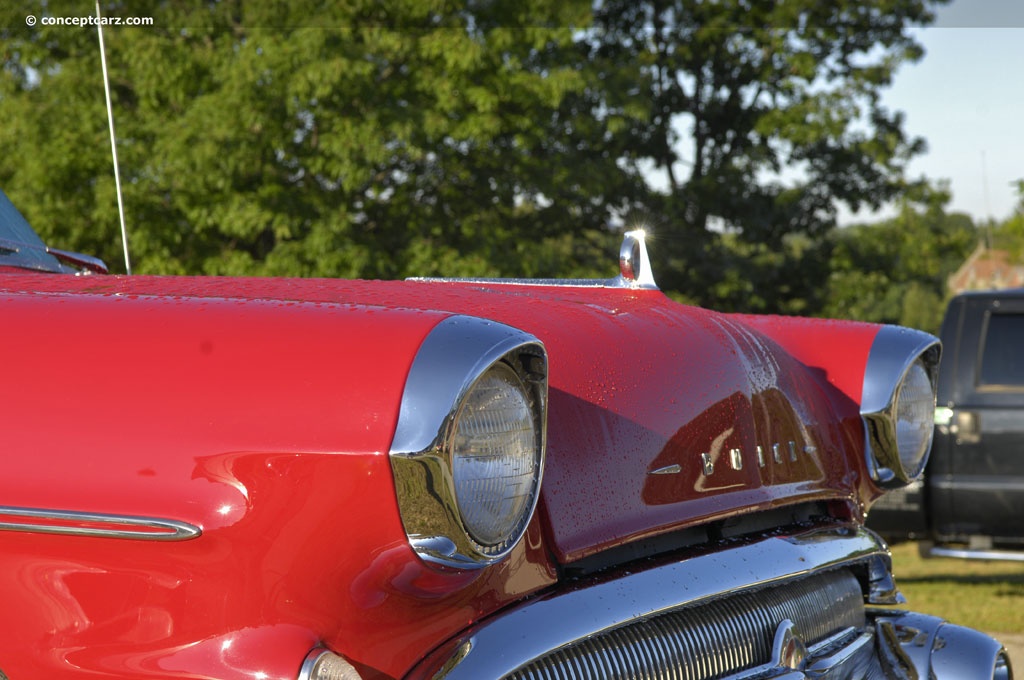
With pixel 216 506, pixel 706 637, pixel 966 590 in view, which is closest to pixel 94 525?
pixel 216 506

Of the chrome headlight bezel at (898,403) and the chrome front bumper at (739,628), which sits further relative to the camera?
the chrome headlight bezel at (898,403)

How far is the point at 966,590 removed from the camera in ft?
22.4

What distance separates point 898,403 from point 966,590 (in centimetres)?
501

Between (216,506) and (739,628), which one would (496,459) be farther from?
(739,628)

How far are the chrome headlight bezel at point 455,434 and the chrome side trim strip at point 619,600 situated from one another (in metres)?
0.13

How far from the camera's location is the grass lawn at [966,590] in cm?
592

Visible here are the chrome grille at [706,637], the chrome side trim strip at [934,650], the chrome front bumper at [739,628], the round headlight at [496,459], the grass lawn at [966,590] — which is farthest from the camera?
the grass lawn at [966,590]

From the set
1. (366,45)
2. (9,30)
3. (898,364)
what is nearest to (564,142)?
(366,45)

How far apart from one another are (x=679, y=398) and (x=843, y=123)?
17894 millimetres

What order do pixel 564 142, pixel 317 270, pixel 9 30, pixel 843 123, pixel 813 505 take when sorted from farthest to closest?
pixel 843 123
pixel 564 142
pixel 9 30
pixel 317 270
pixel 813 505

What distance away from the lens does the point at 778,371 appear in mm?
2172

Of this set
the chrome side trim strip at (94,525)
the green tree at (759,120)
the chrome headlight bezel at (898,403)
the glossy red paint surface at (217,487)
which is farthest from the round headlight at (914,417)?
the green tree at (759,120)

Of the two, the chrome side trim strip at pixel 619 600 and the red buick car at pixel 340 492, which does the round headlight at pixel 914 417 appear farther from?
the red buick car at pixel 340 492

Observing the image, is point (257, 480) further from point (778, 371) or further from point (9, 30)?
point (9, 30)
